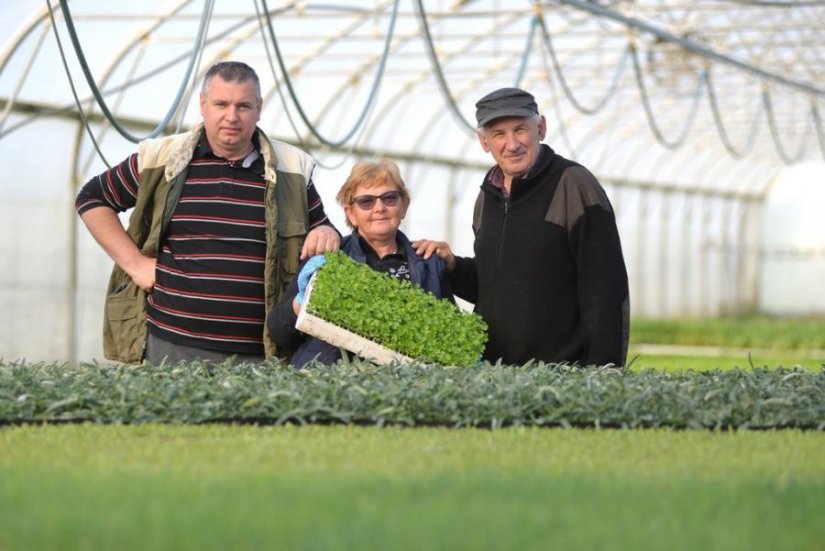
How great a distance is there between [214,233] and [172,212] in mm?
192

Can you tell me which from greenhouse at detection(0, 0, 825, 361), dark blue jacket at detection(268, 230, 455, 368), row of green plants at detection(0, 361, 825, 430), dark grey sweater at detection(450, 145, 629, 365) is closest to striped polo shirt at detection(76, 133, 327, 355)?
dark blue jacket at detection(268, 230, 455, 368)

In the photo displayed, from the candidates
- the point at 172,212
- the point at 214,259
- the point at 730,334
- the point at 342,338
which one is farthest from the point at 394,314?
the point at 730,334

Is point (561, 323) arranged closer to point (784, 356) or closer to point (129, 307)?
point (129, 307)

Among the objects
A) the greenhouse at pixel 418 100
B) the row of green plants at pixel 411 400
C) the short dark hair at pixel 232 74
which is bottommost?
the row of green plants at pixel 411 400

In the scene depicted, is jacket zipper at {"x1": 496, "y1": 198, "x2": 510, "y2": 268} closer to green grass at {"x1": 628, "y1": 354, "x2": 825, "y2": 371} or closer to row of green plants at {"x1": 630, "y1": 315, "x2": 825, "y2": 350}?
green grass at {"x1": 628, "y1": 354, "x2": 825, "y2": 371}

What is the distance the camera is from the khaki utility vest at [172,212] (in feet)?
17.5

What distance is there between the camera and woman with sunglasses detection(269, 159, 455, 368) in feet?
16.5

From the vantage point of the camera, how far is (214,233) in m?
5.37

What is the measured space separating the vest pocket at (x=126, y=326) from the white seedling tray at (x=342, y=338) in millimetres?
915

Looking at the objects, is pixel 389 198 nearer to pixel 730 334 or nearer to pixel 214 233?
pixel 214 233

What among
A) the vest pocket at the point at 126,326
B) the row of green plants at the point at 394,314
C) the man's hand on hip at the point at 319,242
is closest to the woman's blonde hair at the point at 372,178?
the man's hand on hip at the point at 319,242

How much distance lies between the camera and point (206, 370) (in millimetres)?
4727

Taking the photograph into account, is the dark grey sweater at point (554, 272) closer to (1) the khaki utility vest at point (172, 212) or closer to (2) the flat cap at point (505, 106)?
(2) the flat cap at point (505, 106)

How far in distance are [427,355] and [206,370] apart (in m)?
0.83
